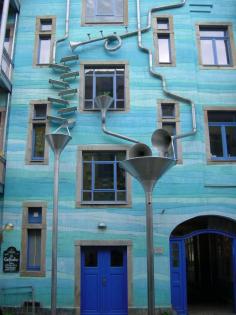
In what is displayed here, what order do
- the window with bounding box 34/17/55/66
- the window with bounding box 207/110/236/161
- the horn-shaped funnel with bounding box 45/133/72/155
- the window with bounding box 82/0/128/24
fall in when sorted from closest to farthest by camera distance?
the horn-shaped funnel with bounding box 45/133/72/155 < the window with bounding box 207/110/236/161 < the window with bounding box 34/17/55/66 < the window with bounding box 82/0/128/24

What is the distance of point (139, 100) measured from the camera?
542 inches

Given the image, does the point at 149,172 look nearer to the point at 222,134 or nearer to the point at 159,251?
the point at 159,251

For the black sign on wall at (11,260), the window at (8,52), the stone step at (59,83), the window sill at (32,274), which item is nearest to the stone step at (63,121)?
the stone step at (59,83)

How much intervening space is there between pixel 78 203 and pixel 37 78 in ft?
17.4

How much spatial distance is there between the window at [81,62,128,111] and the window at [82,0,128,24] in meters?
2.14

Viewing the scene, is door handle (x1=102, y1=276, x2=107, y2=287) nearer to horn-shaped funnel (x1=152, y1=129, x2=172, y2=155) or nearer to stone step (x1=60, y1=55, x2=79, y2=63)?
horn-shaped funnel (x1=152, y1=129, x2=172, y2=155)

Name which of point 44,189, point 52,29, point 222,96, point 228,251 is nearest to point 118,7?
point 52,29

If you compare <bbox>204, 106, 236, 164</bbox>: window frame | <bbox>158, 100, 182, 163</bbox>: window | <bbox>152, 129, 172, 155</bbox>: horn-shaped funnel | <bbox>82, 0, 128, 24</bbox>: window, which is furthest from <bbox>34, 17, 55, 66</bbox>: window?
<bbox>152, 129, 172, 155</bbox>: horn-shaped funnel

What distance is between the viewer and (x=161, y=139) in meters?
8.61

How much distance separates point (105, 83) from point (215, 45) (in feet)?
16.3

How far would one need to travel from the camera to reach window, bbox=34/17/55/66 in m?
14.5

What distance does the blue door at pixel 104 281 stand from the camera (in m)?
12.2

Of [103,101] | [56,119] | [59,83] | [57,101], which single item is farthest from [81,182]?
[59,83]

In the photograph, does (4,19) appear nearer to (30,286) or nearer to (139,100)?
(139,100)
